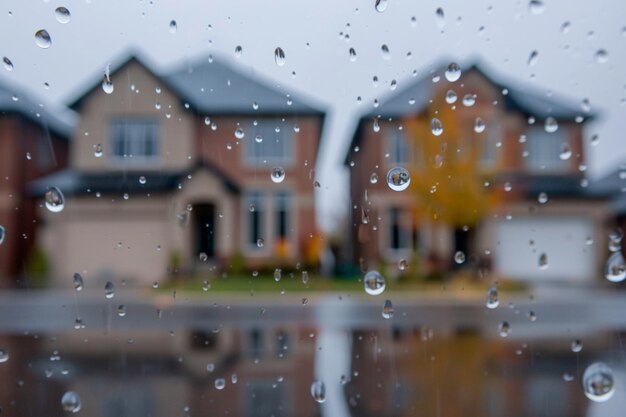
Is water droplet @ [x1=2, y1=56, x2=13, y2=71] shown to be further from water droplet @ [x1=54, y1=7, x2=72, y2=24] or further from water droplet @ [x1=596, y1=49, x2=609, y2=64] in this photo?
water droplet @ [x1=596, y1=49, x2=609, y2=64]

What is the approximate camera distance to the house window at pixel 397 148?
2070 millimetres

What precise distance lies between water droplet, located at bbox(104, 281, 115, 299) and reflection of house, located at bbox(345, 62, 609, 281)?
107 cm

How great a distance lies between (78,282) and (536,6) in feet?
7.42

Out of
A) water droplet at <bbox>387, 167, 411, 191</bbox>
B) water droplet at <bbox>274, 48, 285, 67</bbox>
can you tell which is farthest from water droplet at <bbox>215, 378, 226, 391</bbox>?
water droplet at <bbox>274, 48, 285, 67</bbox>

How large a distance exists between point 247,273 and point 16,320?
84.0 inches

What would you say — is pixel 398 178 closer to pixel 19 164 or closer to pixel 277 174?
pixel 277 174

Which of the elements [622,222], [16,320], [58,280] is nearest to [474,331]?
[622,222]

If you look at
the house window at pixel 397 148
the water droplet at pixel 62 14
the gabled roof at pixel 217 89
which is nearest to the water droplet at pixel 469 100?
the house window at pixel 397 148

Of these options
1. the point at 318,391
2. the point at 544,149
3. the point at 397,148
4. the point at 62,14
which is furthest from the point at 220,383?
the point at 544,149

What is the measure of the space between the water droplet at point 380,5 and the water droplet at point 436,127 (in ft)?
1.77

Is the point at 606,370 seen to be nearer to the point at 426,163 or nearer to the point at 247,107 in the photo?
the point at 426,163

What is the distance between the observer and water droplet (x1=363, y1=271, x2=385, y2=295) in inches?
81.4

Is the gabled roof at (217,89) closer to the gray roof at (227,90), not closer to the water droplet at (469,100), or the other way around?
the gray roof at (227,90)

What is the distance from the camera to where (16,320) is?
10.9ft
